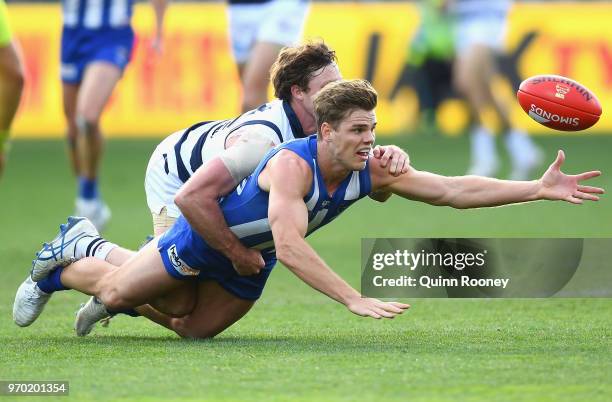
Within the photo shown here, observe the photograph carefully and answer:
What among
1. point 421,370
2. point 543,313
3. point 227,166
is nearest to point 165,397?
point 421,370

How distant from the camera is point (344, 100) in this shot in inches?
216

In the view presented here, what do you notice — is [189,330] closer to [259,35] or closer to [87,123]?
[259,35]

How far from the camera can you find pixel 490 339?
582cm

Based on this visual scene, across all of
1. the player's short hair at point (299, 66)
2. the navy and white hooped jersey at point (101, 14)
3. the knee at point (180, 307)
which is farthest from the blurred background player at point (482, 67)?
the knee at point (180, 307)

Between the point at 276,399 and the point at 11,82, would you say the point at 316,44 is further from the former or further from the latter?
the point at 11,82

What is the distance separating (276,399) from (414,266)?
194 cm

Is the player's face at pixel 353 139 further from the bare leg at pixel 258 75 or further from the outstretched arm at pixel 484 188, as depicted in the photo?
the bare leg at pixel 258 75

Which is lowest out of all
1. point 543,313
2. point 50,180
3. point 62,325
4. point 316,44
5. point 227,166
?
point 50,180

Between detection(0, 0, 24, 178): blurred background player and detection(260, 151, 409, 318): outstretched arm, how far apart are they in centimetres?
393

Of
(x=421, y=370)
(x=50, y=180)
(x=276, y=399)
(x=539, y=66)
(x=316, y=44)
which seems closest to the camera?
(x=276, y=399)

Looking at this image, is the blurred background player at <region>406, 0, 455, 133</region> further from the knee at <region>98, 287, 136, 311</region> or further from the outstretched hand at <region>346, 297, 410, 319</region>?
the outstretched hand at <region>346, 297, 410, 319</region>

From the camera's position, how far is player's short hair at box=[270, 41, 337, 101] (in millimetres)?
6211

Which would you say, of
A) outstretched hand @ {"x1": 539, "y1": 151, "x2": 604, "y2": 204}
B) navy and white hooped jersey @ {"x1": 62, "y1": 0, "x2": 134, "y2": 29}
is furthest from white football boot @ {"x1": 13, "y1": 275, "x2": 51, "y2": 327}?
navy and white hooped jersey @ {"x1": 62, "y1": 0, "x2": 134, "y2": 29}

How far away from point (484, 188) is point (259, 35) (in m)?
4.12
